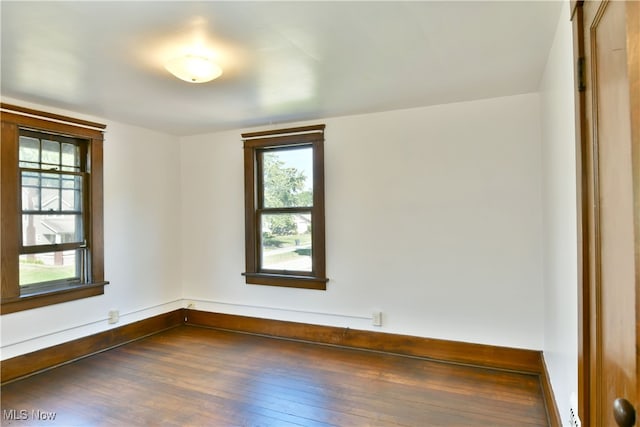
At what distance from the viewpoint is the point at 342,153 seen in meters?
3.88

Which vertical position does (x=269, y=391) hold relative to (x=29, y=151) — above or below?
below

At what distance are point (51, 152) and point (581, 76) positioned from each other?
412 centimetres

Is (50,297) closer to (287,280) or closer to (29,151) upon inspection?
(29,151)

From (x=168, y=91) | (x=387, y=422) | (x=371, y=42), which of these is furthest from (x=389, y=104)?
(x=387, y=422)

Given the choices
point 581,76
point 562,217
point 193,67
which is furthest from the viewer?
point 193,67

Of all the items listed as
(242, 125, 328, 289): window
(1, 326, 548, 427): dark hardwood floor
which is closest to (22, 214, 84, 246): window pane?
(1, 326, 548, 427): dark hardwood floor

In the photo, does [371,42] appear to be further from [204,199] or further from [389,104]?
[204,199]

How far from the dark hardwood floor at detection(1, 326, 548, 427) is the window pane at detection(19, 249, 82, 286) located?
0.84 meters

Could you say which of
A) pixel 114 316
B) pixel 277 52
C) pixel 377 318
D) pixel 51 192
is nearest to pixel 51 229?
pixel 51 192

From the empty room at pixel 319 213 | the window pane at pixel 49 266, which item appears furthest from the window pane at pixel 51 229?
the window pane at pixel 49 266

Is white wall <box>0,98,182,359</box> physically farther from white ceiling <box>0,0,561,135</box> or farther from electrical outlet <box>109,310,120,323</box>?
white ceiling <box>0,0,561,135</box>

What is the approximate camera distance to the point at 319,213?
397 cm

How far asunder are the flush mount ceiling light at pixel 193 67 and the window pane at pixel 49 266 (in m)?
2.31

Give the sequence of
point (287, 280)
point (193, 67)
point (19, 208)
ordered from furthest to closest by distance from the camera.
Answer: point (287, 280) < point (19, 208) < point (193, 67)
